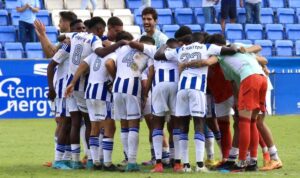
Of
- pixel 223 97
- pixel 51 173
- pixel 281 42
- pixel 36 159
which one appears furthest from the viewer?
pixel 281 42

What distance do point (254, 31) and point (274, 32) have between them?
2.48ft

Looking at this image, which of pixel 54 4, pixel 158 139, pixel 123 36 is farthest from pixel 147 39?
pixel 54 4

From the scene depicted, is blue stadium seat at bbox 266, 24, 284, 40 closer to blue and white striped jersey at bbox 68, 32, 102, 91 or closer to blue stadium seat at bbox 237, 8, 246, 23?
blue stadium seat at bbox 237, 8, 246, 23

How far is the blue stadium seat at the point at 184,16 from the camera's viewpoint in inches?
1174

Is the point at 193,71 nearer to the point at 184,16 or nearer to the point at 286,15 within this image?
the point at 184,16

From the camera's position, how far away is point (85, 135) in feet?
51.2

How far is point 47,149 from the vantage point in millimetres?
18516

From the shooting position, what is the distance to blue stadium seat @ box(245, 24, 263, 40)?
29.6m

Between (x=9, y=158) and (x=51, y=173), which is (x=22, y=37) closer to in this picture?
(x=9, y=158)

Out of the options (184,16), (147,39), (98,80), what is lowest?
(98,80)

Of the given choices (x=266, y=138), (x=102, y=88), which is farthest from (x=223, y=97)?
(x=102, y=88)

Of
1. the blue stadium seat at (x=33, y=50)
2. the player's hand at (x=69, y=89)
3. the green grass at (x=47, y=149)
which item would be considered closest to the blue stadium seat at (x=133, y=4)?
the blue stadium seat at (x=33, y=50)

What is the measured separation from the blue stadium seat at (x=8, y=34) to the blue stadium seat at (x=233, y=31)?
633cm

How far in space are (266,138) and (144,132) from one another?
297 inches
